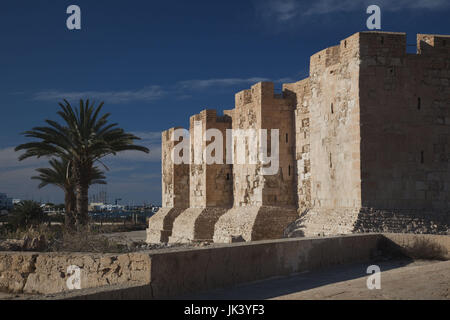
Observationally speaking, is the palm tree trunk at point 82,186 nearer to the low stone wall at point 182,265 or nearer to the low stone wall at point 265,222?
the low stone wall at point 265,222

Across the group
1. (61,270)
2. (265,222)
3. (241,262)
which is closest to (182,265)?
(241,262)

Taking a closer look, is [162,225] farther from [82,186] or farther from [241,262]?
[241,262]

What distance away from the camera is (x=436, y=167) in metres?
13.1

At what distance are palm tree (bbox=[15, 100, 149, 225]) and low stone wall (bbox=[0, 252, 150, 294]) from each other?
936 centimetres

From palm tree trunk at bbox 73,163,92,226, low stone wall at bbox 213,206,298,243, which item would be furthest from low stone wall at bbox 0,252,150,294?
low stone wall at bbox 213,206,298,243

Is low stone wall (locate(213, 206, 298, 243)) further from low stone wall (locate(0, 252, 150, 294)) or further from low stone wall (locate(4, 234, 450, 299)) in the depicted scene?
low stone wall (locate(0, 252, 150, 294))

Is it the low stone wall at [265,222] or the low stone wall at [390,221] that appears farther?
the low stone wall at [265,222]

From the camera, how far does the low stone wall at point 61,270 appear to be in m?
5.20

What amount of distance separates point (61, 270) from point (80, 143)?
10810mm

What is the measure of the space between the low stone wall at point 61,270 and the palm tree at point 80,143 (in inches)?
369

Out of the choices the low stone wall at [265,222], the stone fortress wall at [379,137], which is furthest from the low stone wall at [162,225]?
the stone fortress wall at [379,137]

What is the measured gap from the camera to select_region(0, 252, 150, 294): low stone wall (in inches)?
205

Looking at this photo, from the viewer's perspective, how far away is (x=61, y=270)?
6363 millimetres
